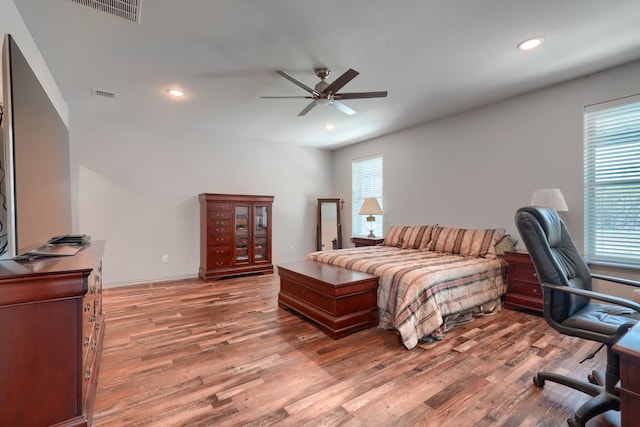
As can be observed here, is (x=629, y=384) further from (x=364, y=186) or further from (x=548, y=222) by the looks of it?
(x=364, y=186)

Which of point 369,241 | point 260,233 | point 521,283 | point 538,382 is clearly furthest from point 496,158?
point 260,233

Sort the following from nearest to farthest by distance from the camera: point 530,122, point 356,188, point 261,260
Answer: point 530,122
point 261,260
point 356,188

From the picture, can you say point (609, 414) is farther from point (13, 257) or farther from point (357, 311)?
point (13, 257)

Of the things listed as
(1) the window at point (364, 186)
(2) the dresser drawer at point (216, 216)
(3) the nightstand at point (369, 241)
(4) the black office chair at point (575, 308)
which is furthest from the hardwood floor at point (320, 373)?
(1) the window at point (364, 186)

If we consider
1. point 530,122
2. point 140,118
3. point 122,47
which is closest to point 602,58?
point 530,122

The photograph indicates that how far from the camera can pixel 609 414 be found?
161cm

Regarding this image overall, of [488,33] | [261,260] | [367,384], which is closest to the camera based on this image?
[367,384]

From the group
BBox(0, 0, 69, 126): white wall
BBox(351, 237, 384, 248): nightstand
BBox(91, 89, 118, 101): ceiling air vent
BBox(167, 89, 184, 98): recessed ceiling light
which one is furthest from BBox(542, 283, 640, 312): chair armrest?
BBox(91, 89, 118, 101): ceiling air vent

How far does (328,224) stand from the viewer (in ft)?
20.6

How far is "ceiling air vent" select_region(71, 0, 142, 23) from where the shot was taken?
193 cm

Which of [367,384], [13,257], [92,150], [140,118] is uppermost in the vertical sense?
[140,118]

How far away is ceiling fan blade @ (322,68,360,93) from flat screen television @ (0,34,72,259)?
2.11 metres

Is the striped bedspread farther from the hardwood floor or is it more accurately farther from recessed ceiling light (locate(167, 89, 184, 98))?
recessed ceiling light (locate(167, 89, 184, 98))

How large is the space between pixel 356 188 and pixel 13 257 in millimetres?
5260
